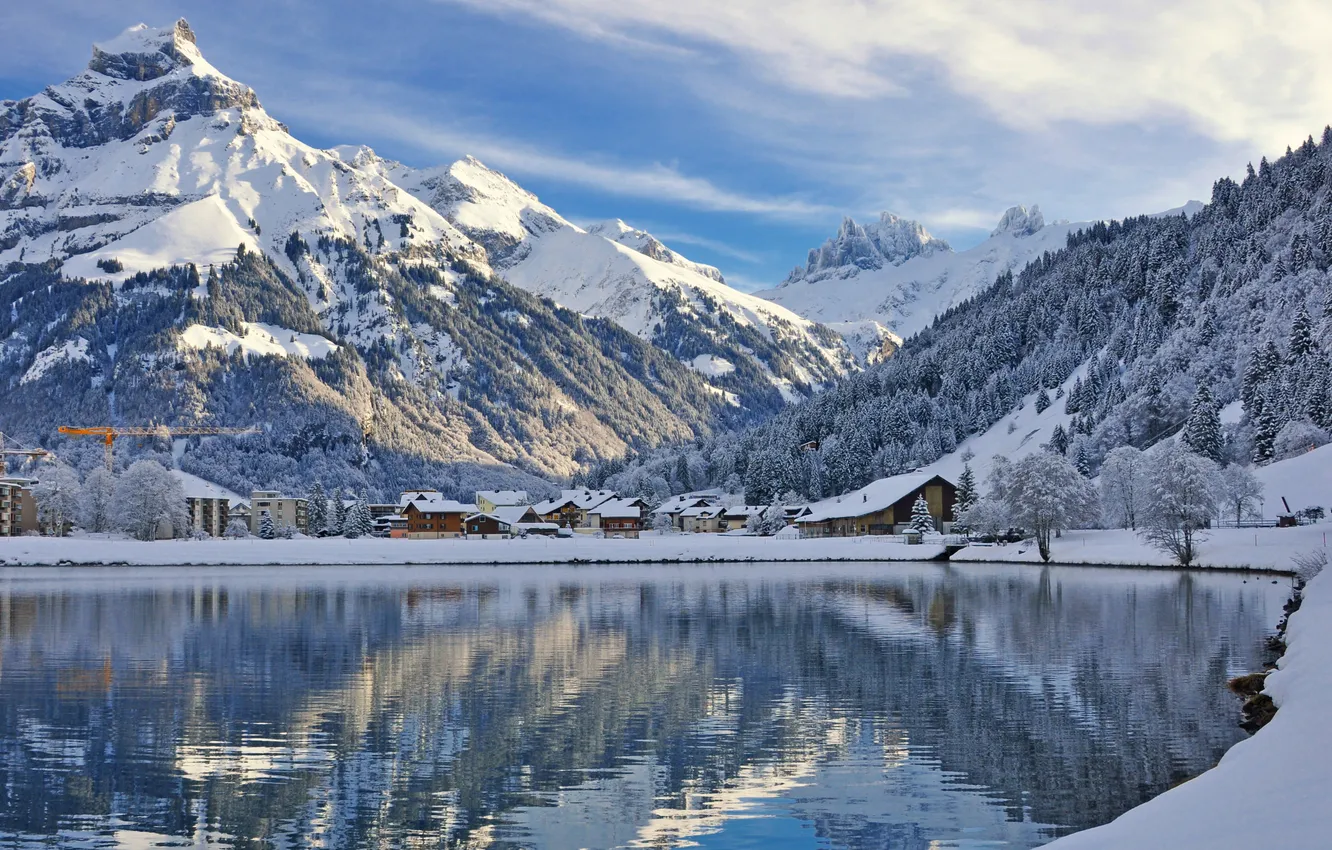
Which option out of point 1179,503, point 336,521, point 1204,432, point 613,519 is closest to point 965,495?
point 1204,432

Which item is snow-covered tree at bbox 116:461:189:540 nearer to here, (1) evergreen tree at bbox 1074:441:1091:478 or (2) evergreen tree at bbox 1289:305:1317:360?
(1) evergreen tree at bbox 1074:441:1091:478

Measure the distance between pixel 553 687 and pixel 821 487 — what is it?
544 feet

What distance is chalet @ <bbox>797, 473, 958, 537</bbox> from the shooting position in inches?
6161

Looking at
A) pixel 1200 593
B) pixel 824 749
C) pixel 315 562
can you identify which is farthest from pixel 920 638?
pixel 315 562

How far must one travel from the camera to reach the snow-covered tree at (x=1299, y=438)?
120625mm

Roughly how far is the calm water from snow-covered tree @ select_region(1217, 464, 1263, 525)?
50.5 m

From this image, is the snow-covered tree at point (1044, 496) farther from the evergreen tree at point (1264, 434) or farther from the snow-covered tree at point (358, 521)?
the snow-covered tree at point (358, 521)

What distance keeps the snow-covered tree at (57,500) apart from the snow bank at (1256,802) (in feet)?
517

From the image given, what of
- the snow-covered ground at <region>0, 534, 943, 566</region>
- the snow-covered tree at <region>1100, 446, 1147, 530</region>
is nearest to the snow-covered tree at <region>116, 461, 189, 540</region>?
the snow-covered ground at <region>0, 534, 943, 566</region>

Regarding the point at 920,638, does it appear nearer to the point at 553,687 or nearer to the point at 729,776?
the point at 553,687

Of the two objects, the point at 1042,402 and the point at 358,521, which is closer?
the point at 358,521

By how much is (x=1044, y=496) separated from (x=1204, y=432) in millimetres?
35884

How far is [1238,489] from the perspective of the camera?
106 metres

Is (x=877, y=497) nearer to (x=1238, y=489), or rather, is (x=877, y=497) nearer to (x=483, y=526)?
(x=1238, y=489)
